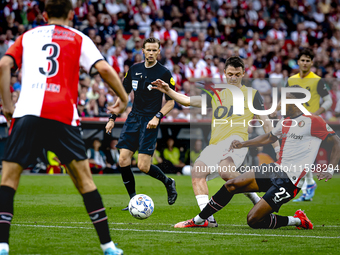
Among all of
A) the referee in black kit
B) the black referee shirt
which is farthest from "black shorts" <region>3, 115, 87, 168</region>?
the black referee shirt

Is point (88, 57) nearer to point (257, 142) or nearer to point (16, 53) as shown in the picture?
point (16, 53)

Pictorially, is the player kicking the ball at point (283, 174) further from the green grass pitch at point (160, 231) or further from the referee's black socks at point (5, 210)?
the referee's black socks at point (5, 210)

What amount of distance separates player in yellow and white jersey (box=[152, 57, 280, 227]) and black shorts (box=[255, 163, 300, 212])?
0.72m

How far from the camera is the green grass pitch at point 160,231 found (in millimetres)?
5059

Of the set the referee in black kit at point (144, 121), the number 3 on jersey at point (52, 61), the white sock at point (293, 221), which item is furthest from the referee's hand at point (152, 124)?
the number 3 on jersey at point (52, 61)

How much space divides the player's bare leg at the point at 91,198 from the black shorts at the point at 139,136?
3874 mm

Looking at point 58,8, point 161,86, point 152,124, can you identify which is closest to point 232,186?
point 161,86

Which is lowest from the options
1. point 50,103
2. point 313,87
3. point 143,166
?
point 143,166

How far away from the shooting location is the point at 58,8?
4383 millimetres

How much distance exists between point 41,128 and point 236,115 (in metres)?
3.62

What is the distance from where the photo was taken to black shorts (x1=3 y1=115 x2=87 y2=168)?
4.21m

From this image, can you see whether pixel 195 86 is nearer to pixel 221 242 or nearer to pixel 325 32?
pixel 325 32

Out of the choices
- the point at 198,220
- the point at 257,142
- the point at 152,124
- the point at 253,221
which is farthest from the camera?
the point at 152,124

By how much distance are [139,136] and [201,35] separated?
12973 mm
